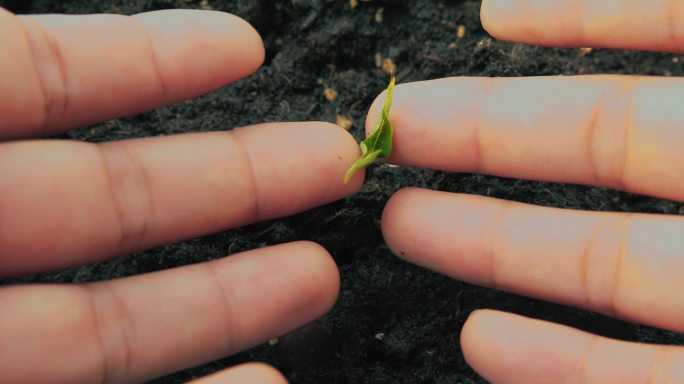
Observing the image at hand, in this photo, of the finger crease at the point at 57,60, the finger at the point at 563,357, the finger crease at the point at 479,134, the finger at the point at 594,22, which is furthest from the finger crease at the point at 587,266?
the finger crease at the point at 57,60

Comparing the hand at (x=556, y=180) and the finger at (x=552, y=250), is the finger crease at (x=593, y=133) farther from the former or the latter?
the finger at (x=552, y=250)

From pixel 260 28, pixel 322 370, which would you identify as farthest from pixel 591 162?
pixel 260 28

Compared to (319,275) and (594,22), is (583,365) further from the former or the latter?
(594,22)

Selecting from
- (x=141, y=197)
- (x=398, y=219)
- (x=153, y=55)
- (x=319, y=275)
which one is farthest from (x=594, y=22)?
(x=141, y=197)

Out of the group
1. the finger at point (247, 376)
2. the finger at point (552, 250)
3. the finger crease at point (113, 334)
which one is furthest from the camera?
the finger at point (552, 250)

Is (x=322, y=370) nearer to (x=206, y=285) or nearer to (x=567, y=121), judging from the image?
(x=206, y=285)

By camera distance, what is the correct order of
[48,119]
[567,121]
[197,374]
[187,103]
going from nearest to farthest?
1. [48,119]
2. [567,121]
3. [197,374]
4. [187,103]

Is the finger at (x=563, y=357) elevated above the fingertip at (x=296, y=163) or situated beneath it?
situated beneath

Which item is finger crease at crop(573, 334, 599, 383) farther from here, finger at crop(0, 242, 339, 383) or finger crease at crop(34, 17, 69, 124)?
finger crease at crop(34, 17, 69, 124)
